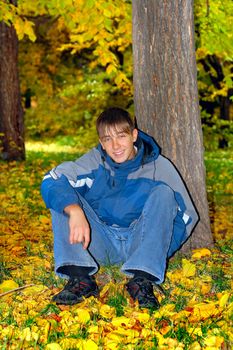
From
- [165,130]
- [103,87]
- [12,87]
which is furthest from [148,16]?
[103,87]

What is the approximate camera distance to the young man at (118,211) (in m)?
3.20

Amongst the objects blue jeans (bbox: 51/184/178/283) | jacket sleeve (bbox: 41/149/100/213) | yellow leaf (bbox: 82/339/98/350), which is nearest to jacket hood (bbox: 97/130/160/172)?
jacket sleeve (bbox: 41/149/100/213)

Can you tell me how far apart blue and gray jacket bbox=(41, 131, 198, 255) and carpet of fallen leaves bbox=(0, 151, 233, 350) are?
38 cm

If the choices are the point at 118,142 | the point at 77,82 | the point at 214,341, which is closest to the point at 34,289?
the point at 118,142

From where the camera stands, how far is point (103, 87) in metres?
19.0

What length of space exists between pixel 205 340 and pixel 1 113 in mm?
9009

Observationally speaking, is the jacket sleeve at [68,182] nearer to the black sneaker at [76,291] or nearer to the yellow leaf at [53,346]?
the black sneaker at [76,291]

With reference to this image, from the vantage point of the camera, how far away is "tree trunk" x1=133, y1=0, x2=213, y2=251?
4191mm

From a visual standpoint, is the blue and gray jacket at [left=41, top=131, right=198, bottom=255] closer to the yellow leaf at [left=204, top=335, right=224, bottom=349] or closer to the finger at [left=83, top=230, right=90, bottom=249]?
the finger at [left=83, top=230, right=90, bottom=249]

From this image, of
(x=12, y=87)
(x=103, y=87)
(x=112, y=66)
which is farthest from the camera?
(x=103, y=87)

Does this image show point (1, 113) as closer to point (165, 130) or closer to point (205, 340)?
point (165, 130)

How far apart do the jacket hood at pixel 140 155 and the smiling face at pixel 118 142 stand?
4 cm

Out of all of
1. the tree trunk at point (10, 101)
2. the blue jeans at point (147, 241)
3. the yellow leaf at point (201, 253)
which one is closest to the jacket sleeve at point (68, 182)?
the blue jeans at point (147, 241)

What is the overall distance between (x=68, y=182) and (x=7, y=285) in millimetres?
834
